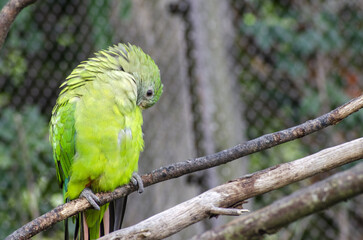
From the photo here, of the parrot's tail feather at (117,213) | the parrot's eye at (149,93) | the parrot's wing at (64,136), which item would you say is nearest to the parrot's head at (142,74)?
the parrot's eye at (149,93)

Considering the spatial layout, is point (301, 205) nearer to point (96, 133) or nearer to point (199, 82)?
point (96, 133)

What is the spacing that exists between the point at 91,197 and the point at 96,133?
8.2 inches

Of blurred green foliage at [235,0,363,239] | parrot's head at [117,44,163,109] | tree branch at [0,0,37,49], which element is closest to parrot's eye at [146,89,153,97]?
parrot's head at [117,44,163,109]

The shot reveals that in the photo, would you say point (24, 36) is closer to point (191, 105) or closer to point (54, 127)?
point (191, 105)

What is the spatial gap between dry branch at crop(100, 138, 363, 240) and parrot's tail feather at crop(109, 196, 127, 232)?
54 cm

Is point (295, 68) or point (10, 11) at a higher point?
point (10, 11)

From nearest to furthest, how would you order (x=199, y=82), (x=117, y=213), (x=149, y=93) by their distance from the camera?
1. (x=117, y=213)
2. (x=149, y=93)
3. (x=199, y=82)

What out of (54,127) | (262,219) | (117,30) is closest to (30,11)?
(117,30)

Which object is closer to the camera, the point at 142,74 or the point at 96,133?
the point at 96,133

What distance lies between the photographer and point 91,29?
2.91 m

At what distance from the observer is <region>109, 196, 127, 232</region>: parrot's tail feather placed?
1736 mm

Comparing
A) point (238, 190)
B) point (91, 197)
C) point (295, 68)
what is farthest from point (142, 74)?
point (295, 68)

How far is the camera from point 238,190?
1.22 m

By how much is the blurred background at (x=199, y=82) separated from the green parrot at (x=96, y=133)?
0.87 meters
